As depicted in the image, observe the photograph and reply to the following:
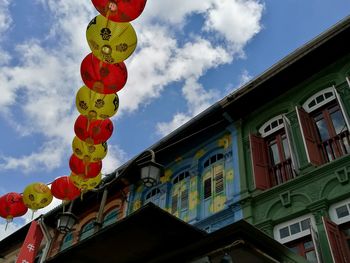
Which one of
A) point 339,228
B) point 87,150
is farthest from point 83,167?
point 339,228

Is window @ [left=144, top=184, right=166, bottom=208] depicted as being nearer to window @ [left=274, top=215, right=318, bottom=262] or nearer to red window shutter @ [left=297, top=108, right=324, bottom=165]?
window @ [left=274, top=215, right=318, bottom=262]

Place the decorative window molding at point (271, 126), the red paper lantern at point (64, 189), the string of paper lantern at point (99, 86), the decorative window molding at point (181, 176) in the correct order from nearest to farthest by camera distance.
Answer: the string of paper lantern at point (99, 86) → the red paper lantern at point (64, 189) → the decorative window molding at point (271, 126) → the decorative window molding at point (181, 176)

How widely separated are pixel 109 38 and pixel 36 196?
5.29 metres

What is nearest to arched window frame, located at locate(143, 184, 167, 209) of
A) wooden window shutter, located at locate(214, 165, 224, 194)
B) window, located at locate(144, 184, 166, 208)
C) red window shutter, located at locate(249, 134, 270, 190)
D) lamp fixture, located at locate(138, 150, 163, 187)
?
window, located at locate(144, 184, 166, 208)

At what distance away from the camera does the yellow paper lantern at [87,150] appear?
8.32 meters

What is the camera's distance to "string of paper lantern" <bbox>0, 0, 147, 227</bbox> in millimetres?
6527

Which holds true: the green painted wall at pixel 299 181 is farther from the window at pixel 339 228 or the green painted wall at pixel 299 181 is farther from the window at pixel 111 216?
the window at pixel 111 216

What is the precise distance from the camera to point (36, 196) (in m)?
10.0

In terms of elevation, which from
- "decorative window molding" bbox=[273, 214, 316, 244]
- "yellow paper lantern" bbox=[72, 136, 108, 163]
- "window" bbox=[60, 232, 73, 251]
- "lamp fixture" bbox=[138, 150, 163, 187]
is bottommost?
"decorative window molding" bbox=[273, 214, 316, 244]

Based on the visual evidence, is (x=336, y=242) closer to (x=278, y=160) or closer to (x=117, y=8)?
(x=278, y=160)

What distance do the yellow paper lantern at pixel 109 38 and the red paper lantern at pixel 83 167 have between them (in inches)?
109

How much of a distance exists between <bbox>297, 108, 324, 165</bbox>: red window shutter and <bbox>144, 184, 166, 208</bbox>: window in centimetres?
510

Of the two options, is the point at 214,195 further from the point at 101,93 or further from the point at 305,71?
the point at 101,93

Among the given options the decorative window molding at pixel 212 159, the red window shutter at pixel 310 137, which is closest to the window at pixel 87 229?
the decorative window molding at pixel 212 159
